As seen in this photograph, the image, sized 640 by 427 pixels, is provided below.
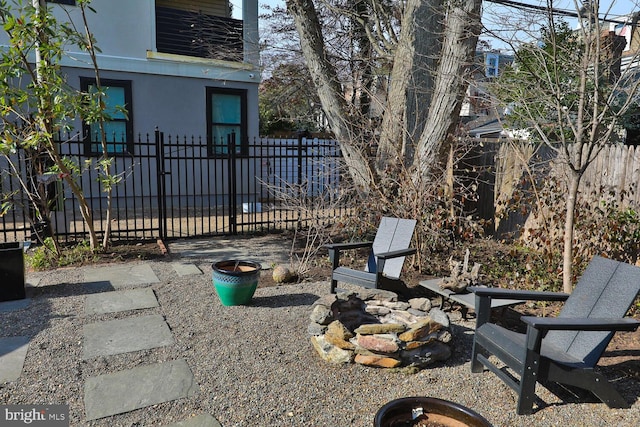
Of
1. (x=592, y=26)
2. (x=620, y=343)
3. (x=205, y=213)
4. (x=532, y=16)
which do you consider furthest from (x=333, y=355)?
(x=205, y=213)

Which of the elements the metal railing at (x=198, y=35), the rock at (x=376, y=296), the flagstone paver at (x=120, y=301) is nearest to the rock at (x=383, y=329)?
the rock at (x=376, y=296)

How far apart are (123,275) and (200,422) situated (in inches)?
144

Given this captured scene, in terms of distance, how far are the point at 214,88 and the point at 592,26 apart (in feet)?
30.2

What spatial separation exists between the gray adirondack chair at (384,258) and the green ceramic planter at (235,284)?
86 cm

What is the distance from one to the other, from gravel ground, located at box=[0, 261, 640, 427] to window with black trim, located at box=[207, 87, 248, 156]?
787 centimetres

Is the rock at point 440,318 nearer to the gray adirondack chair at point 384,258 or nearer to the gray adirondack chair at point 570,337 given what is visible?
the gray adirondack chair at point 570,337

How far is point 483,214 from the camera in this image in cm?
868

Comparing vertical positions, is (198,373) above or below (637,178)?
below

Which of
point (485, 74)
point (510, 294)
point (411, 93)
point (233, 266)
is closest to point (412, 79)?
point (411, 93)

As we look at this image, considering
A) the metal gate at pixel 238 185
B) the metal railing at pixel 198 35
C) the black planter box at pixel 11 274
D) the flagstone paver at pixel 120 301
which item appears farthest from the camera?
the metal railing at pixel 198 35

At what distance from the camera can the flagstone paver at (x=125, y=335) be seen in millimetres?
3857

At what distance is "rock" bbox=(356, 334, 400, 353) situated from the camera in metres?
3.51

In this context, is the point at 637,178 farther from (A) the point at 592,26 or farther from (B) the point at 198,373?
(B) the point at 198,373

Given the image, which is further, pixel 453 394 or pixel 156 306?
pixel 156 306
